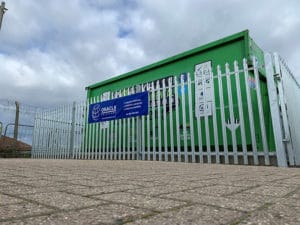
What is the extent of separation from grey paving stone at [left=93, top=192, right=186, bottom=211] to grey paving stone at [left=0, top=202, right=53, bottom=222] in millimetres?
336

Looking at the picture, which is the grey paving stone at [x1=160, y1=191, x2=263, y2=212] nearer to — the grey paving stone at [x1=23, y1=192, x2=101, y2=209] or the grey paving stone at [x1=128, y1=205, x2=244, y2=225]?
the grey paving stone at [x1=128, y1=205, x2=244, y2=225]

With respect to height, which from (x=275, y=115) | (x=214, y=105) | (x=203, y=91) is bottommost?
(x=275, y=115)

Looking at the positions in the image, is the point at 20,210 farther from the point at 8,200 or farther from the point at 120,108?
the point at 120,108

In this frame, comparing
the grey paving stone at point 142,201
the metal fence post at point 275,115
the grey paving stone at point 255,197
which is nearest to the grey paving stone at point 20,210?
the grey paving stone at point 142,201

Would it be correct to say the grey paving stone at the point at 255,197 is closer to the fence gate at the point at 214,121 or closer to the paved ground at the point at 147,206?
the paved ground at the point at 147,206

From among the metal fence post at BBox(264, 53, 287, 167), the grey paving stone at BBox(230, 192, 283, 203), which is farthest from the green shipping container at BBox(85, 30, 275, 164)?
the grey paving stone at BBox(230, 192, 283, 203)

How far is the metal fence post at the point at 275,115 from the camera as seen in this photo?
4301mm

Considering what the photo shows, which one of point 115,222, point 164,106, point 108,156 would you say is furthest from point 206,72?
point 115,222

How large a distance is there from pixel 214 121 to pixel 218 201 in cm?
397

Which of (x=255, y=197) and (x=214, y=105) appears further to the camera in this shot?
(x=214, y=105)

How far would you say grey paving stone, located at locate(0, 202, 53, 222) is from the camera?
98 cm

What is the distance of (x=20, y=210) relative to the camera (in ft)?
3.49

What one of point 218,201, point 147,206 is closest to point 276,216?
point 218,201

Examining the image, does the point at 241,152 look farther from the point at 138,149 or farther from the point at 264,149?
the point at 138,149
